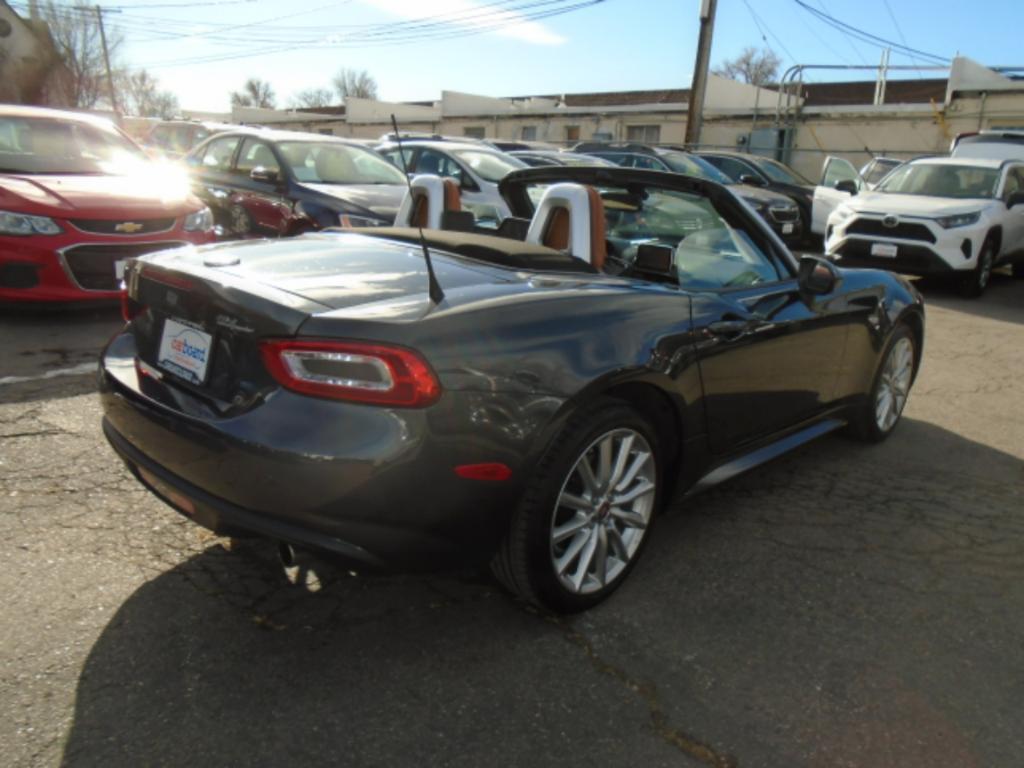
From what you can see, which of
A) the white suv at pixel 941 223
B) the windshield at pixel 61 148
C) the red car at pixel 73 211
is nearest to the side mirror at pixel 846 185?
the white suv at pixel 941 223

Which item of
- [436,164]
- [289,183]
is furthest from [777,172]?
[289,183]

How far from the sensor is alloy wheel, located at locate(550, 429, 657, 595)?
8.79ft

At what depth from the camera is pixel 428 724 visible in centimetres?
220

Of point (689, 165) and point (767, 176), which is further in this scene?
point (767, 176)

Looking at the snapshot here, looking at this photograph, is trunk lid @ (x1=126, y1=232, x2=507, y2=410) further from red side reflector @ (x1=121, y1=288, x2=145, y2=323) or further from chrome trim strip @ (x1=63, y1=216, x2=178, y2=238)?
chrome trim strip @ (x1=63, y1=216, x2=178, y2=238)

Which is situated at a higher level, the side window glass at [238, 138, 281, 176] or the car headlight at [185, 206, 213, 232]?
the side window glass at [238, 138, 281, 176]

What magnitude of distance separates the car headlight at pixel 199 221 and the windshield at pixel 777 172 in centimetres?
1200

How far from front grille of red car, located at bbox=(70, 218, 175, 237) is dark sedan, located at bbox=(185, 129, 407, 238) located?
182cm

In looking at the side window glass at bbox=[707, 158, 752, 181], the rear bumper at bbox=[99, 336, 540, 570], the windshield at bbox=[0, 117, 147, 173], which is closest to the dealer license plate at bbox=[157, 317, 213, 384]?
the rear bumper at bbox=[99, 336, 540, 570]

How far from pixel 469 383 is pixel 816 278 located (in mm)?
2104

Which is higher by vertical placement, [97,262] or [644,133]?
[644,133]

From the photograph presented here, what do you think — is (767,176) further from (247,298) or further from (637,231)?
(247,298)

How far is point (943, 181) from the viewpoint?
11422 mm

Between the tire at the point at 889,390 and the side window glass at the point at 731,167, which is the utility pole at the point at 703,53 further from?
the tire at the point at 889,390
